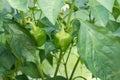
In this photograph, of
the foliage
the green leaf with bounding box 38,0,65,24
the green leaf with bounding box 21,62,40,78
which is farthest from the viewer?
the green leaf with bounding box 21,62,40,78

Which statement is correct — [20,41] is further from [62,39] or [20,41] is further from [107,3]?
[107,3]

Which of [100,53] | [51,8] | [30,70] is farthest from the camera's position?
[30,70]

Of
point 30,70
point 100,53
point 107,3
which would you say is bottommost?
point 30,70

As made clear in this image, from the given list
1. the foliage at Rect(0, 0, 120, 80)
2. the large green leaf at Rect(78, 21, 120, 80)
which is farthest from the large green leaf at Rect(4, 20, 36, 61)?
the large green leaf at Rect(78, 21, 120, 80)

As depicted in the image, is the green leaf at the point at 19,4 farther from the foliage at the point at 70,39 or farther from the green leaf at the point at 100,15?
the green leaf at the point at 100,15

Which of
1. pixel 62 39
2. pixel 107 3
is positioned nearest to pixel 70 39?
pixel 62 39

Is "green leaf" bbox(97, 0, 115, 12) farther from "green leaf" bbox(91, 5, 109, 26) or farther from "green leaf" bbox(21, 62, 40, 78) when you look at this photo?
"green leaf" bbox(21, 62, 40, 78)

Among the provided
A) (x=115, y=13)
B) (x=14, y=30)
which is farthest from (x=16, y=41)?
(x=115, y=13)
